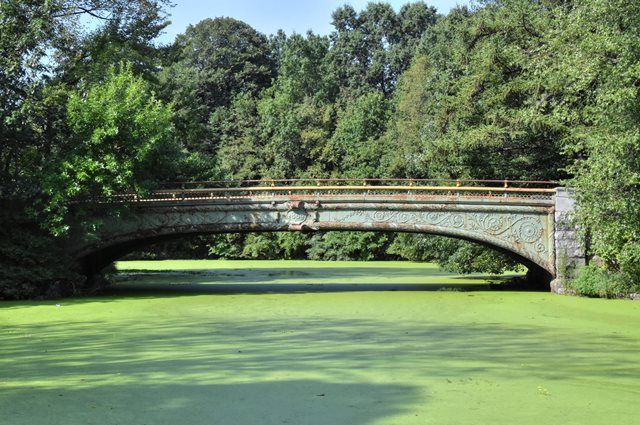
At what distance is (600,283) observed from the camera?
19875 mm

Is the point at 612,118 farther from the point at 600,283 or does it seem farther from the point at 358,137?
the point at 358,137

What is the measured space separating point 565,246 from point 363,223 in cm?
593

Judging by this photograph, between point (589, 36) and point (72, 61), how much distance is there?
17314mm

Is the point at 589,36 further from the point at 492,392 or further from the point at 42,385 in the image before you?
the point at 42,385

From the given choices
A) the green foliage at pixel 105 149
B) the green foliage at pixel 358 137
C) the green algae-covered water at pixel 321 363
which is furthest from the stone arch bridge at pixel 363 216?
the green foliage at pixel 358 137

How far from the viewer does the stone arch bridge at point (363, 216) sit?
2192 centimetres

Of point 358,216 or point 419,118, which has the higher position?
point 419,118

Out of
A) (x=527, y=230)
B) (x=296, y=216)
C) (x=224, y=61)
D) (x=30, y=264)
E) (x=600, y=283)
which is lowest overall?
(x=600, y=283)

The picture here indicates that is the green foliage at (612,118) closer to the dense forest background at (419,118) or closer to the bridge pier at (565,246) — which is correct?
the dense forest background at (419,118)

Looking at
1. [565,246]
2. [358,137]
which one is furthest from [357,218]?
[358,137]

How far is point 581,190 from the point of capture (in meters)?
16.5

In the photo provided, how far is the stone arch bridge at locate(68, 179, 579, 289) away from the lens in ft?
71.9

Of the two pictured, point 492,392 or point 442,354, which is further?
point 442,354

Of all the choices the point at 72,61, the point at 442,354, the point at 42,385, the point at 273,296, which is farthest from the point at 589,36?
the point at 72,61
